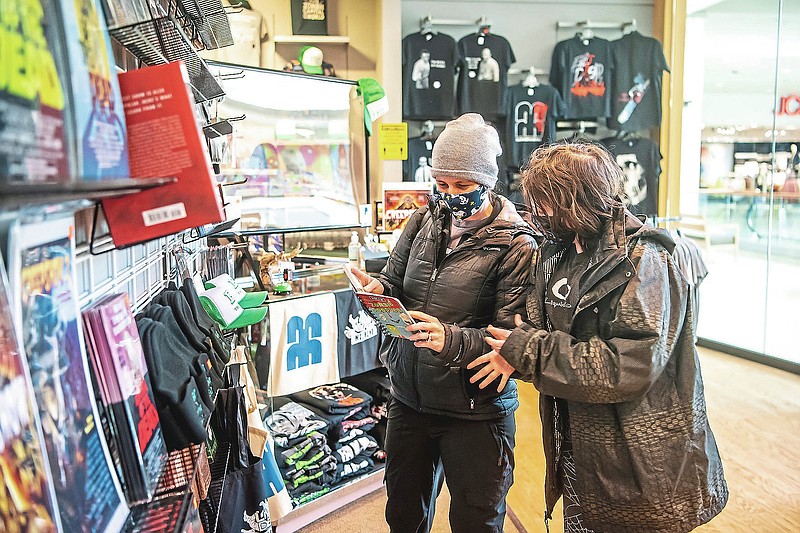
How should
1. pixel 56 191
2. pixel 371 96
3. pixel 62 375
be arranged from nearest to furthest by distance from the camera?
pixel 56 191 → pixel 62 375 → pixel 371 96

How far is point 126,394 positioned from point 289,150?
2.49m

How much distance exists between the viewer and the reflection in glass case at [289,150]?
10.0 feet

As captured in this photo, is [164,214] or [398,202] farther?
[398,202]

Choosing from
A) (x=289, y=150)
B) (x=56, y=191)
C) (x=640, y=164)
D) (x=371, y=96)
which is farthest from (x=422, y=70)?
(x=56, y=191)

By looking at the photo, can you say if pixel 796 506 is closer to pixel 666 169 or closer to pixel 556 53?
pixel 666 169

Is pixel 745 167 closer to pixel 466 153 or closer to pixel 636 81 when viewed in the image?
pixel 636 81

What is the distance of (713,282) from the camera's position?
6.17 meters

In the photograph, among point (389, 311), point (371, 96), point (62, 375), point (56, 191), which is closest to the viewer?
point (56, 191)

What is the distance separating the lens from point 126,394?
37.1 inches

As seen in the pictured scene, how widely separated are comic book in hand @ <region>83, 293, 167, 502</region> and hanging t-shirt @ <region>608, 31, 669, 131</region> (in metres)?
5.30

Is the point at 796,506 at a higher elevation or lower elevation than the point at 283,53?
lower

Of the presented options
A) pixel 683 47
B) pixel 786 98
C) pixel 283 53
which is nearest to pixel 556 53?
pixel 683 47

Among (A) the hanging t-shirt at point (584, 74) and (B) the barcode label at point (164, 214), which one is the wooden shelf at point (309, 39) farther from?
(B) the barcode label at point (164, 214)

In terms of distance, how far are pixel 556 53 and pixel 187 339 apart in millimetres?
4980
